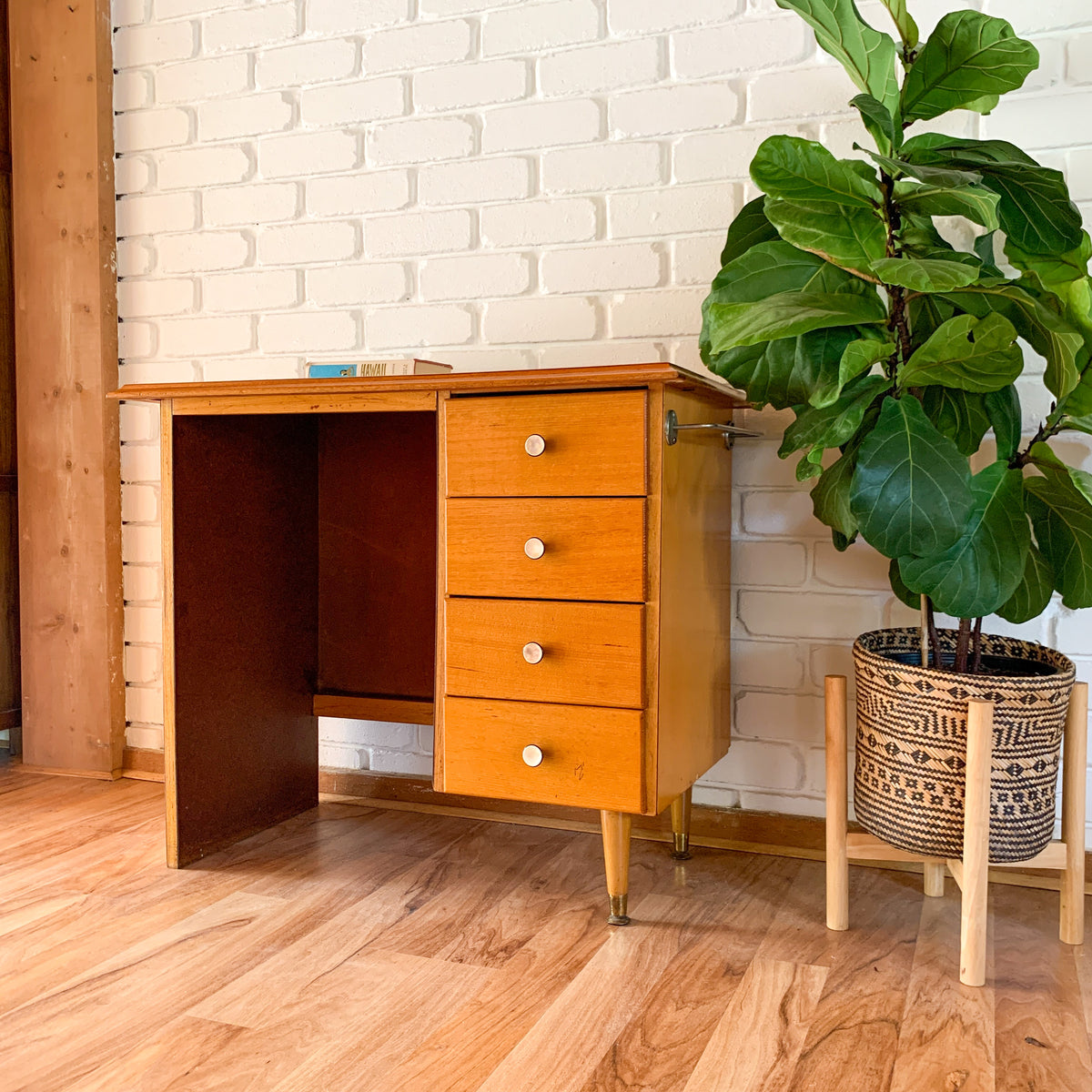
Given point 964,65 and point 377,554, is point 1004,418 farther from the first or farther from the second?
point 377,554

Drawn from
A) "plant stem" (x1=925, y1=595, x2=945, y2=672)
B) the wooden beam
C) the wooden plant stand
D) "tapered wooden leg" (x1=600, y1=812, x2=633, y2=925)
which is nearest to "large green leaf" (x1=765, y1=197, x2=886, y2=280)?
"plant stem" (x1=925, y1=595, x2=945, y2=672)

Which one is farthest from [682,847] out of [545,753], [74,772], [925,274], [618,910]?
[74,772]

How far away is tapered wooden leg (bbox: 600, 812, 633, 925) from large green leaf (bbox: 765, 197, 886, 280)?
748mm

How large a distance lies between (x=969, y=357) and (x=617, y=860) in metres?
0.78

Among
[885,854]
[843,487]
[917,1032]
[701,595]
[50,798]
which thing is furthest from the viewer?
[50,798]

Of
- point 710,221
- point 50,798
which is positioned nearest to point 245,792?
point 50,798

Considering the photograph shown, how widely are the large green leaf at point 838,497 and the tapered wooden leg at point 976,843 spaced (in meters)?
0.26

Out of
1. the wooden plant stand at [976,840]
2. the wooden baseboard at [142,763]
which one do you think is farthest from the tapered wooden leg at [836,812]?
the wooden baseboard at [142,763]

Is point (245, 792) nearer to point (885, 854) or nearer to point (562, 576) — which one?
point (562, 576)

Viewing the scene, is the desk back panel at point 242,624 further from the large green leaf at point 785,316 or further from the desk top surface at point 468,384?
the large green leaf at point 785,316

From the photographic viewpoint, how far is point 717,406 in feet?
5.29

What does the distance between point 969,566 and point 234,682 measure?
3.78ft

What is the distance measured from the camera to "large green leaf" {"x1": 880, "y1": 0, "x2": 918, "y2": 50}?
1238 mm

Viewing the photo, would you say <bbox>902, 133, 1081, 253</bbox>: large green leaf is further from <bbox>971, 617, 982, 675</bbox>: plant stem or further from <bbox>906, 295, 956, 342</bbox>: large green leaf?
<bbox>971, 617, 982, 675</bbox>: plant stem
